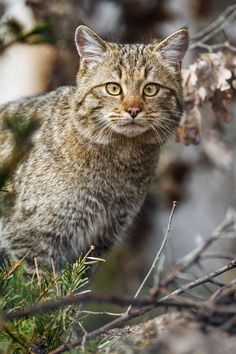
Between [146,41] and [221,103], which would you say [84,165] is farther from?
[146,41]

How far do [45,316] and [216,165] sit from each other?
501 centimetres

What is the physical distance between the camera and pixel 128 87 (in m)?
4.88

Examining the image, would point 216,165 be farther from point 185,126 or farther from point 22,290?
point 22,290

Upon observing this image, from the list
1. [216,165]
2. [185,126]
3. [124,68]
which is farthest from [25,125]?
[216,165]

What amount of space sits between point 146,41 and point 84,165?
2860 mm

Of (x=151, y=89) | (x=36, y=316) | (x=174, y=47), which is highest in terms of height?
(x=174, y=47)

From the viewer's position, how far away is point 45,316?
357 centimetres

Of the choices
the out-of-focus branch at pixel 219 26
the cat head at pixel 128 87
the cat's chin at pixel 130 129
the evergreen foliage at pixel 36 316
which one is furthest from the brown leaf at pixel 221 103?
the evergreen foliage at pixel 36 316

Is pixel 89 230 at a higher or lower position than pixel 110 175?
lower

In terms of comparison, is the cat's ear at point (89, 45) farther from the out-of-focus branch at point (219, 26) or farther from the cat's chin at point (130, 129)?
the out-of-focus branch at point (219, 26)

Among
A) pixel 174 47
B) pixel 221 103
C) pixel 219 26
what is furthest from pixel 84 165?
pixel 219 26

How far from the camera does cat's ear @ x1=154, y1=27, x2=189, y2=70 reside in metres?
5.19

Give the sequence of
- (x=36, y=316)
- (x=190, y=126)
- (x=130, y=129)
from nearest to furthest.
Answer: (x=36, y=316), (x=130, y=129), (x=190, y=126)

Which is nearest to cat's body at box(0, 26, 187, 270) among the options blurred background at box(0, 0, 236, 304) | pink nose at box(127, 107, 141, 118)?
pink nose at box(127, 107, 141, 118)
